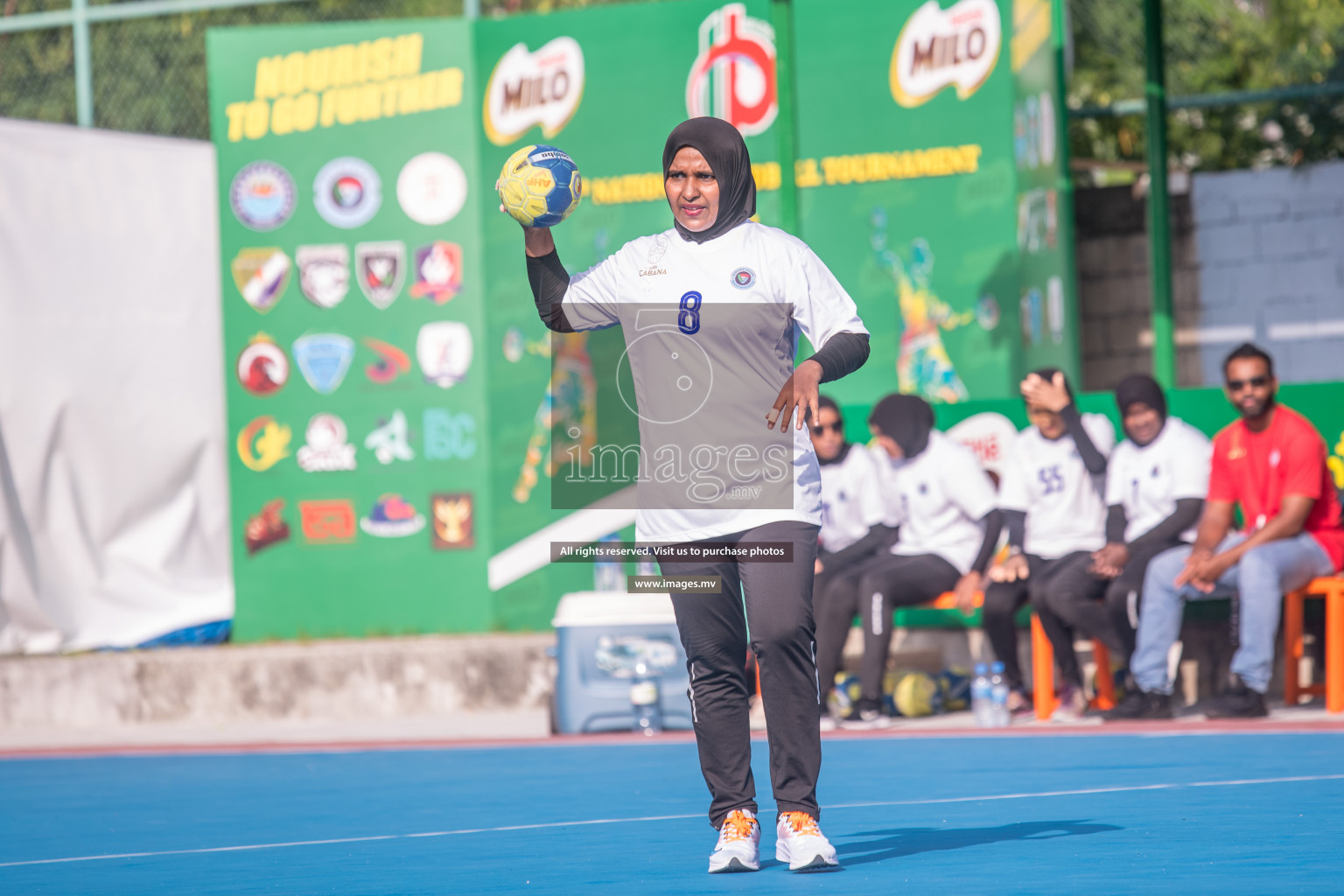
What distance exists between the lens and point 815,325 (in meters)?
4.77

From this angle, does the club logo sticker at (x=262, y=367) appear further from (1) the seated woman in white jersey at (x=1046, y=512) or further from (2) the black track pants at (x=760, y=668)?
(2) the black track pants at (x=760, y=668)

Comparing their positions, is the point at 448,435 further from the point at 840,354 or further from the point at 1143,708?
the point at 840,354

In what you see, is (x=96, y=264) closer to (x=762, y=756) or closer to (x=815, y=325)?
(x=762, y=756)

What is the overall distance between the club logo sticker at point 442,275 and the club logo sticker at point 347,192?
457 millimetres

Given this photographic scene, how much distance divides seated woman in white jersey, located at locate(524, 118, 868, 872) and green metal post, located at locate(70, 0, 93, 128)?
29.9 feet

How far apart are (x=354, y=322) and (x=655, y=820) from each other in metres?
6.16

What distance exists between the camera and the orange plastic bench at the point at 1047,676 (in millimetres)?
8719

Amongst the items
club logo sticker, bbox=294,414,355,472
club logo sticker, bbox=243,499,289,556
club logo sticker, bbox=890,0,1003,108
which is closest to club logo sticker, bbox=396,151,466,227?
club logo sticker, bbox=294,414,355,472

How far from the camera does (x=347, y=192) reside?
11344 millimetres

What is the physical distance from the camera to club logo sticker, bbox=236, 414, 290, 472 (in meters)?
11.5

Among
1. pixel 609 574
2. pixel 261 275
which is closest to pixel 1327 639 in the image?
pixel 609 574

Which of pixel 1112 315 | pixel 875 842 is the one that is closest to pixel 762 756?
pixel 875 842

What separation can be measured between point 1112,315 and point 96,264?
687cm

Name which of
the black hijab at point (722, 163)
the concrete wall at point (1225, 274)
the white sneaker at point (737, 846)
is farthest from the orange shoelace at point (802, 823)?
the concrete wall at point (1225, 274)
